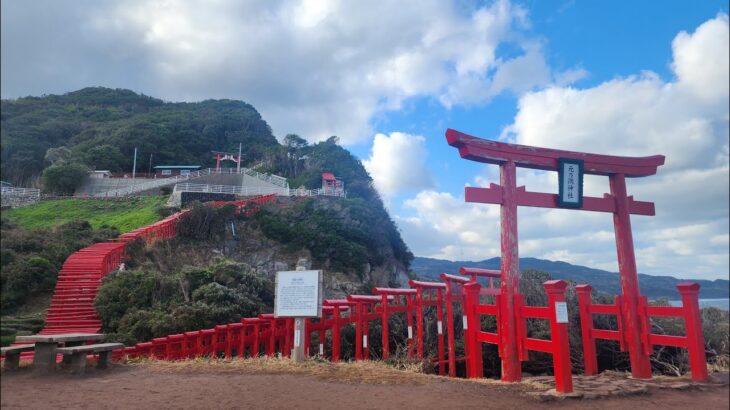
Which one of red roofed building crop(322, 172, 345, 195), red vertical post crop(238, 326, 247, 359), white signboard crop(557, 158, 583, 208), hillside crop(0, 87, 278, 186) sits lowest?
red vertical post crop(238, 326, 247, 359)

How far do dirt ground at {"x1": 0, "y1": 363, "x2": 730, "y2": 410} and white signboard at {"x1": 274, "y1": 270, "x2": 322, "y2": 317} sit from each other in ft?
4.40

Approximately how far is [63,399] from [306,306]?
171 inches

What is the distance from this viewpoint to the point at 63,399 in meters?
4.58

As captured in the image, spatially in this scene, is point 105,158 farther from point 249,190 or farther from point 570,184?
point 570,184

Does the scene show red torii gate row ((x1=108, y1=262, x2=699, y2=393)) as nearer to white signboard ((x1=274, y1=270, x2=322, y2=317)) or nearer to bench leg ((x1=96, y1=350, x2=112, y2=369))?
white signboard ((x1=274, y1=270, x2=322, y2=317))

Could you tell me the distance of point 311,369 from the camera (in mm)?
7277

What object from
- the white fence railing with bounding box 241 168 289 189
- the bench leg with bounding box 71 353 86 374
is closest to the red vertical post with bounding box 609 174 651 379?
the bench leg with bounding box 71 353 86 374

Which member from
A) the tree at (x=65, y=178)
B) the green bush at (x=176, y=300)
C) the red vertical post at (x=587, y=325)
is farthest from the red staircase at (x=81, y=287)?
the red vertical post at (x=587, y=325)

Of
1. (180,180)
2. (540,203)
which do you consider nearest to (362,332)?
(540,203)

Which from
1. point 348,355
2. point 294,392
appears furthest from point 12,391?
point 348,355

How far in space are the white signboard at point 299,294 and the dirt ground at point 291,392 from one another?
1.34m

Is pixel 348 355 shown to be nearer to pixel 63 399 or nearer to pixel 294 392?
pixel 294 392

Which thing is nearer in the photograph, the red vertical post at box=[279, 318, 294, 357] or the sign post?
the sign post

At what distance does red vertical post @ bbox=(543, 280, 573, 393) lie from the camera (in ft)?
20.4
